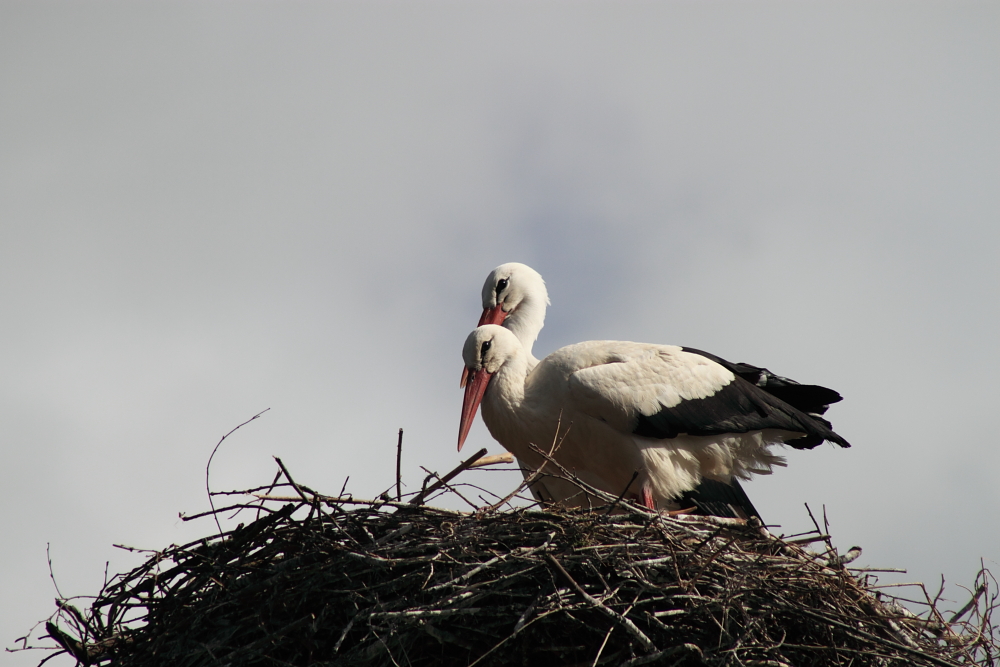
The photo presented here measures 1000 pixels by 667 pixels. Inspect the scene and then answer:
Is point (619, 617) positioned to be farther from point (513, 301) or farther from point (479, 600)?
point (513, 301)

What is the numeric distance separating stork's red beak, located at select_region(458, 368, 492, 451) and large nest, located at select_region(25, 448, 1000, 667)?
5.11 feet

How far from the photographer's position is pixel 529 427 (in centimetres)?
489

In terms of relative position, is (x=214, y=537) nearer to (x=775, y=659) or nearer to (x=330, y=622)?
(x=330, y=622)

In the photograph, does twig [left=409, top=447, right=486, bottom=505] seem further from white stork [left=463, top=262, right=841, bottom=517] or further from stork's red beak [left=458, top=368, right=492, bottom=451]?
stork's red beak [left=458, top=368, right=492, bottom=451]

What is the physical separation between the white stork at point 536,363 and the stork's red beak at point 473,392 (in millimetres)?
265

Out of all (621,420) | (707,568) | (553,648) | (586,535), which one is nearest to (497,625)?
(553,648)

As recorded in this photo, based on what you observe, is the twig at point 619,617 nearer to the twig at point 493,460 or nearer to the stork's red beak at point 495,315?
the twig at point 493,460

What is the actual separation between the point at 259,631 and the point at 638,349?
7.96 ft

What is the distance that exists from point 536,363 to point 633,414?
762 millimetres

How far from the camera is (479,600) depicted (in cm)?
337

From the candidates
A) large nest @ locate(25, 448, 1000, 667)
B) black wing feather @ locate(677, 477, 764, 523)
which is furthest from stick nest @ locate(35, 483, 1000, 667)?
black wing feather @ locate(677, 477, 764, 523)

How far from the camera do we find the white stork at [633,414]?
4766mm

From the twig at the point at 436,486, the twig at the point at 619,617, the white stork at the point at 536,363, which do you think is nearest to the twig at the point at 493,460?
the white stork at the point at 536,363

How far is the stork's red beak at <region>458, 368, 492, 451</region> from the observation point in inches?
201
